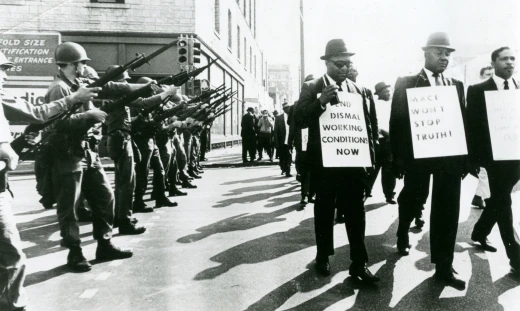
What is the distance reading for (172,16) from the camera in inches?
807

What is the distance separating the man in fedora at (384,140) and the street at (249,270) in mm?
701

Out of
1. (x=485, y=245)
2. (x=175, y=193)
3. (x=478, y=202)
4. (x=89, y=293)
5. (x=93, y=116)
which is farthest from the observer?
(x=175, y=193)

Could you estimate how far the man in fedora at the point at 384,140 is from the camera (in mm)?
8633

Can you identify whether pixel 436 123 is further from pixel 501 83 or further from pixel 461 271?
pixel 461 271

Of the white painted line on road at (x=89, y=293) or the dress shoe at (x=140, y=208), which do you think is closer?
the white painted line on road at (x=89, y=293)

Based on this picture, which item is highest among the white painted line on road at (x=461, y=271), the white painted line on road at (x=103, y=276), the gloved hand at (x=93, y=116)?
the gloved hand at (x=93, y=116)

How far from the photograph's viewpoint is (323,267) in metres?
5.03

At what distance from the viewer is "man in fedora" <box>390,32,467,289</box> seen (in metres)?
4.78

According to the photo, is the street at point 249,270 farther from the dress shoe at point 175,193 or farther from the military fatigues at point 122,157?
the dress shoe at point 175,193

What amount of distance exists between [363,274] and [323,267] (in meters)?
0.43

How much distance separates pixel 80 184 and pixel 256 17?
43.0 meters

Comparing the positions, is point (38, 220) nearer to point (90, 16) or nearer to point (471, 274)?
point (471, 274)

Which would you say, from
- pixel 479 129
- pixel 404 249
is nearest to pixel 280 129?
pixel 404 249

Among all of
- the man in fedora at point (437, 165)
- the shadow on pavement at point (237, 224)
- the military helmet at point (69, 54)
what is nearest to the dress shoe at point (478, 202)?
the shadow on pavement at point (237, 224)
